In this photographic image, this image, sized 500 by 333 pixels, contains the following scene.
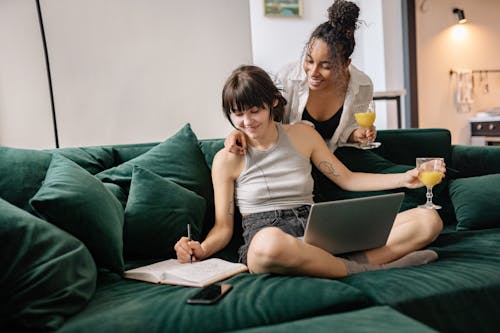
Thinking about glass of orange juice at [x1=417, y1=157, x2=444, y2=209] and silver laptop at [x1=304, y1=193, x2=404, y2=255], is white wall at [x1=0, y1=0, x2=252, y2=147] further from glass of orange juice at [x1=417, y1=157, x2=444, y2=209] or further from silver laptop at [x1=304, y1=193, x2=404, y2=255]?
silver laptop at [x1=304, y1=193, x2=404, y2=255]

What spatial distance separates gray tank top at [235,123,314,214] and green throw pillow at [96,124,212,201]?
171 millimetres

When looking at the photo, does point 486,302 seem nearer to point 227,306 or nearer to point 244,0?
point 227,306

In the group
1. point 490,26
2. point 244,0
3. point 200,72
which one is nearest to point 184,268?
point 200,72

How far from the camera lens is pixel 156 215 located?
1.61 meters

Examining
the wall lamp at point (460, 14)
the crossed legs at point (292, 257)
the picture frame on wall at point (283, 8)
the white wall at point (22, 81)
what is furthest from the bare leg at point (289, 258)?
the wall lamp at point (460, 14)

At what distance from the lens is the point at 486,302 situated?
1.25 metres

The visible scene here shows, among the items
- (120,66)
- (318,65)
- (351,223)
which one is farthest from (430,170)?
(120,66)

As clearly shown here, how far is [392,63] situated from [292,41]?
3.95 ft

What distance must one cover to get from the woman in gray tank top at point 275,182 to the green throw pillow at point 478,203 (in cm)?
29

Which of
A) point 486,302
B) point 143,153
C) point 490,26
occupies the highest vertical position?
point 490,26

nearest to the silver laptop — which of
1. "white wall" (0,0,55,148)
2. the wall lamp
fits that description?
"white wall" (0,0,55,148)

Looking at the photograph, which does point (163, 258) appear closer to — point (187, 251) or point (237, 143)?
point (187, 251)

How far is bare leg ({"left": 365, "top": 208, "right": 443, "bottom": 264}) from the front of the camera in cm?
150

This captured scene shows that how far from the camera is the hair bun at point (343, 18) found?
197 centimetres
